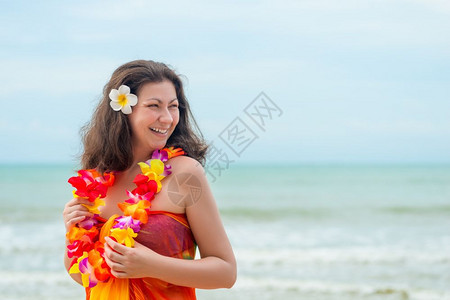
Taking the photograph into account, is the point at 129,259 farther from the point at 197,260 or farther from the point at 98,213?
the point at 98,213

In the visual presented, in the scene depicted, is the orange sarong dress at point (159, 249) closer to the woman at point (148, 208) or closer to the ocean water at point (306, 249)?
the woman at point (148, 208)

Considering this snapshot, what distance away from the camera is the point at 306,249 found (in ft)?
33.7

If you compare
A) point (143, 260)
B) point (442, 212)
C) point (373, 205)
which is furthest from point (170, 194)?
point (373, 205)

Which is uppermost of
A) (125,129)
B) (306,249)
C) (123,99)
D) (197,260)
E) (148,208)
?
(123,99)

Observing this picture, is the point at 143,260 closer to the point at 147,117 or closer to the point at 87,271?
the point at 87,271

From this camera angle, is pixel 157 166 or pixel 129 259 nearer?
pixel 129 259

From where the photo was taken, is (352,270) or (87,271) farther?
(352,270)

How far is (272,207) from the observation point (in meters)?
17.0

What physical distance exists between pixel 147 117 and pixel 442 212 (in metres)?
14.8

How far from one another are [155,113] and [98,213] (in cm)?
51

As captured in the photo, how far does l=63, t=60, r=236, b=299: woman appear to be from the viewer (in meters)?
2.24

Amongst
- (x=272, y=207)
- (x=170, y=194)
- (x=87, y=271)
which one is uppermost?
(x=170, y=194)

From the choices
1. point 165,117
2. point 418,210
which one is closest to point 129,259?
point 165,117

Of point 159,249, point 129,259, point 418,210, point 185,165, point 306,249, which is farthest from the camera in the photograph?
point 418,210
